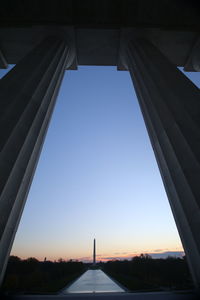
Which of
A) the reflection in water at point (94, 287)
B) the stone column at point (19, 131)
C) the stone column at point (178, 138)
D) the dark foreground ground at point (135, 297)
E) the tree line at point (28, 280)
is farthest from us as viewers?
the tree line at point (28, 280)

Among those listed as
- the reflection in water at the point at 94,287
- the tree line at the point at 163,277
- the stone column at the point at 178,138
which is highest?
the stone column at the point at 178,138

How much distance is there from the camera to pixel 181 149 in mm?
6695

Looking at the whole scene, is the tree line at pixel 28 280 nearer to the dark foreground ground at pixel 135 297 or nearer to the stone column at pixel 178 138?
the dark foreground ground at pixel 135 297

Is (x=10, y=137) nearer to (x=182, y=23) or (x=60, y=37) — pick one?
(x=60, y=37)

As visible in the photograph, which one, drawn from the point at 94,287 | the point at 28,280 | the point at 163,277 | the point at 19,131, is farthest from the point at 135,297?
the point at 163,277

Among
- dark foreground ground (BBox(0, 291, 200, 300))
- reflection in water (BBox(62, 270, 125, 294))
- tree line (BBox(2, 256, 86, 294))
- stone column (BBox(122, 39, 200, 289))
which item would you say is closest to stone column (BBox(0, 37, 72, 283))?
dark foreground ground (BBox(0, 291, 200, 300))

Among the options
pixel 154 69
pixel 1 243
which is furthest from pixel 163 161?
pixel 1 243

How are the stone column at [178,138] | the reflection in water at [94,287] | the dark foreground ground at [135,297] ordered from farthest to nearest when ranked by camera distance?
the reflection in water at [94,287] → the stone column at [178,138] → the dark foreground ground at [135,297]

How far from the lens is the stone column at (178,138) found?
591 centimetres

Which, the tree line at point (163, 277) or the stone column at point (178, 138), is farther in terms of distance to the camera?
the tree line at point (163, 277)

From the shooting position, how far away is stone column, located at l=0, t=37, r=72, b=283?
643 cm

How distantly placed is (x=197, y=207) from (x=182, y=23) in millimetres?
15686

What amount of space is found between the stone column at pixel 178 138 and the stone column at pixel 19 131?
6.41 meters

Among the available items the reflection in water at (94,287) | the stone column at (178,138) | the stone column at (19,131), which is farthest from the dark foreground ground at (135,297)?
the stone column at (19,131)
